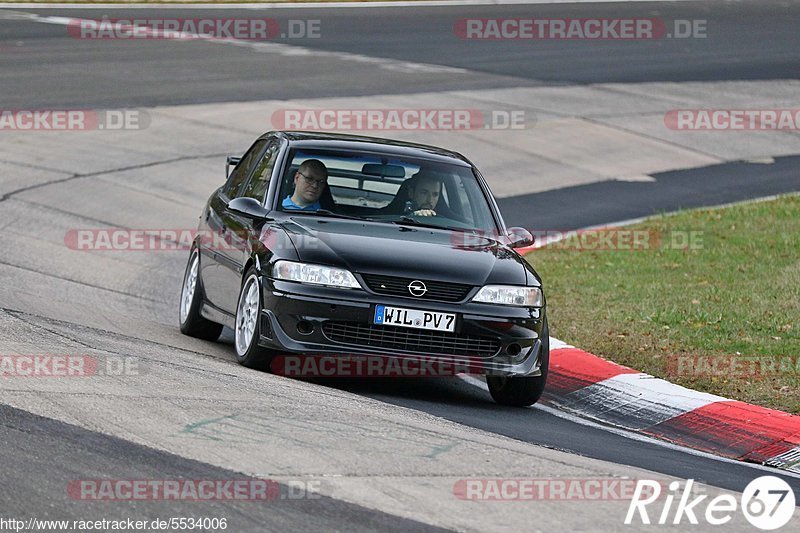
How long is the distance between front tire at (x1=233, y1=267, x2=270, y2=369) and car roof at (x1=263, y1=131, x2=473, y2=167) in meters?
1.31

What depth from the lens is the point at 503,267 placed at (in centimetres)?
905

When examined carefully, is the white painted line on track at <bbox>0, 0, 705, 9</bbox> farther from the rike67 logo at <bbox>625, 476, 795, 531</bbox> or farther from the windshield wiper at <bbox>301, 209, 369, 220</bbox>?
the rike67 logo at <bbox>625, 476, 795, 531</bbox>

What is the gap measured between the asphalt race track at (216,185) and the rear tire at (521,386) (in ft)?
0.60

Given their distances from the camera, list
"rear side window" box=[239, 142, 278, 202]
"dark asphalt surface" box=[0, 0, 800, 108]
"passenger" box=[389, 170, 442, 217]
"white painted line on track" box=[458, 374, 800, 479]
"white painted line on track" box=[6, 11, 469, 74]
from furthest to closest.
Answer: "white painted line on track" box=[6, 11, 469, 74], "dark asphalt surface" box=[0, 0, 800, 108], "rear side window" box=[239, 142, 278, 202], "passenger" box=[389, 170, 442, 217], "white painted line on track" box=[458, 374, 800, 479]

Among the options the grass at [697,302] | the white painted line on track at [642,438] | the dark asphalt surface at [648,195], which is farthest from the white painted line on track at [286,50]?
the white painted line on track at [642,438]

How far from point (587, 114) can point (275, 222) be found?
54.0 ft

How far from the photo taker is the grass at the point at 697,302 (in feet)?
33.2

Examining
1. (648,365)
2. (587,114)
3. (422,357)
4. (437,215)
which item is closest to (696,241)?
(648,365)

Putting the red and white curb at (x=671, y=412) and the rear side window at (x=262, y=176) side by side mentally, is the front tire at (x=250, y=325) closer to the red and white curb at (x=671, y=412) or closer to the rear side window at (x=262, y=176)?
the rear side window at (x=262, y=176)

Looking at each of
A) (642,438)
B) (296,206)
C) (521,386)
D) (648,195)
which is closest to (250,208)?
(296,206)

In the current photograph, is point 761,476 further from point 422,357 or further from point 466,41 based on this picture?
point 466,41

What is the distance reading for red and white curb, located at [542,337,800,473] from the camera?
330 inches

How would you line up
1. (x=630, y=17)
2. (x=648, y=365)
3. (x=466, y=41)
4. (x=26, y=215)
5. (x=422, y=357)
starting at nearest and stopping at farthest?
(x=422, y=357)
(x=648, y=365)
(x=26, y=215)
(x=466, y=41)
(x=630, y=17)

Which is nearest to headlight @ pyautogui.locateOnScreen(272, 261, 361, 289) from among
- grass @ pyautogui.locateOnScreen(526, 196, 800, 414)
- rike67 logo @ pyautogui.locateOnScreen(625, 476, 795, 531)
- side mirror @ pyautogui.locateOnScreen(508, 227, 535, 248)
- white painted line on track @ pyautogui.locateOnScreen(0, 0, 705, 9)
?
side mirror @ pyautogui.locateOnScreen(508, 227, 535, 248)
